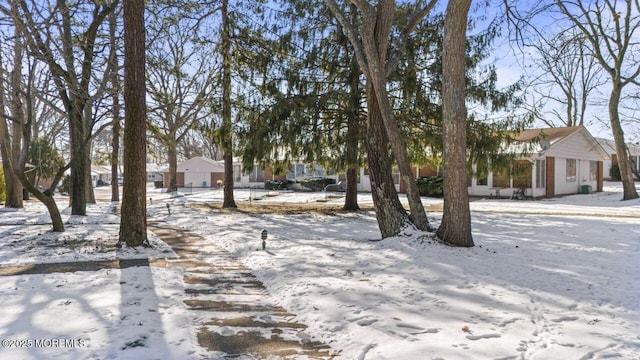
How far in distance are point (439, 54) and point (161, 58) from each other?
27.6ft

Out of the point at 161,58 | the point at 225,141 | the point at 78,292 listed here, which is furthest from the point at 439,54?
the point at 78,292

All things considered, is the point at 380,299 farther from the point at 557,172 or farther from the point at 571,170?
the point at 571,170

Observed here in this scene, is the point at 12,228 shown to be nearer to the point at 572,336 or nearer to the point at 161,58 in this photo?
the point at 161,58

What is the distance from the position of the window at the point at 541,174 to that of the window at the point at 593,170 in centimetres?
680

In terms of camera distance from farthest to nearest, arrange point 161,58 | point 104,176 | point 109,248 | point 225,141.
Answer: point 104,176 < point 225,141 < point 161,58 < point 109,248

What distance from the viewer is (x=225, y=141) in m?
14.5

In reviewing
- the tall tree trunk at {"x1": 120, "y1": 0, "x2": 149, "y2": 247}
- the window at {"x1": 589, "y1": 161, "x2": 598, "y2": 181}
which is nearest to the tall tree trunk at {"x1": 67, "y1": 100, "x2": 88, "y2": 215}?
the tall tree trunk at {"x1": 120, "y1": 0, "x2": 149, "y2": 247}

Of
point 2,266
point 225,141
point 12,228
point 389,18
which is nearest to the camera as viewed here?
point 2,266

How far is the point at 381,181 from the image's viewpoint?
8367 millimetres

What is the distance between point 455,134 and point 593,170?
1060 inches

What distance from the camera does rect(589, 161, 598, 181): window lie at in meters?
28.2

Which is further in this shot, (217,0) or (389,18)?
(217,0)

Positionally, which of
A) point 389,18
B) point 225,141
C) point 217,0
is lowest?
point 225,141

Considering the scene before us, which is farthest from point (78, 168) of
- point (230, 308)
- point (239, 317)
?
point (239, 317)
